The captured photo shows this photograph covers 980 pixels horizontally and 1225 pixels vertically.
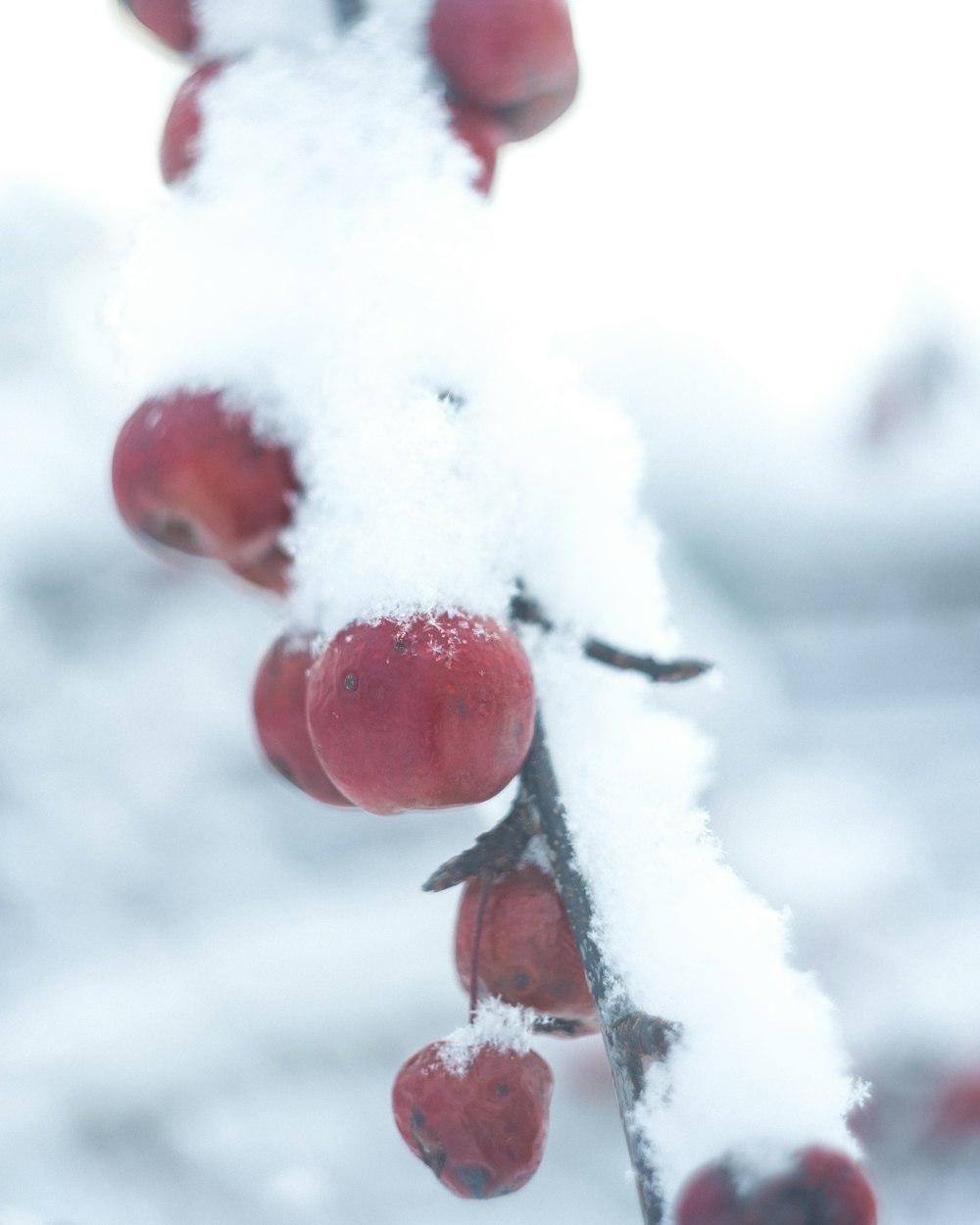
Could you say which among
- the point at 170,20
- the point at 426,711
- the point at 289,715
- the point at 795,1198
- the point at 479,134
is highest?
the point at 170,20

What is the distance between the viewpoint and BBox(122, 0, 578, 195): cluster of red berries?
0.70 meters

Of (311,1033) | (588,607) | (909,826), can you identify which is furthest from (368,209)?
(909,826)

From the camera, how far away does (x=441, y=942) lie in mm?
2707

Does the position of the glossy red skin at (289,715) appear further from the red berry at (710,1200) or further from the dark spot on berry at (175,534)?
the red berry at (710,1200)

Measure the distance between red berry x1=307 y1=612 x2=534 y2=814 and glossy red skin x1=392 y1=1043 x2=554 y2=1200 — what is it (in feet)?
0.65

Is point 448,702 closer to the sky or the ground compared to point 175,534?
closer to the ground

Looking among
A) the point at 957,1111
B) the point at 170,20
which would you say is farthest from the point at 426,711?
the point at 957,1111

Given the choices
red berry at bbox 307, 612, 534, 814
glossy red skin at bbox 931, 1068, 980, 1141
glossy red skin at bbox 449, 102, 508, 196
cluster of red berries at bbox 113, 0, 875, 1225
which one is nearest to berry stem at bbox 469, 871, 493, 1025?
cluster of red berries at bbox 113, 0, 875, 1225

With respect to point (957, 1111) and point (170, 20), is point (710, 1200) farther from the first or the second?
point (957, 1111)

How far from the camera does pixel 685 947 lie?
54cm

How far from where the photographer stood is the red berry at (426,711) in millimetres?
514

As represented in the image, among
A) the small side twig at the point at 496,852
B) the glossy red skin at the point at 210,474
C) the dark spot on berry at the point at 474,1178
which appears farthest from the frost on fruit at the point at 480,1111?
the glossy red skin at the point at 210,474

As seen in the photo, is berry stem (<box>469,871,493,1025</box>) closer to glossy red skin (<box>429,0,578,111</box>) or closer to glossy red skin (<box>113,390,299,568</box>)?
glossy red skin (<box>113,390,299,568</box>)

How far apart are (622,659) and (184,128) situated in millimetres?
508
